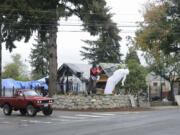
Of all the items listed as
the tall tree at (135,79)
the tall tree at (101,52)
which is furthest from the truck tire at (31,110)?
the tall tree at (101,52)

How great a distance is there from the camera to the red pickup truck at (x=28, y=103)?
70.4 feet

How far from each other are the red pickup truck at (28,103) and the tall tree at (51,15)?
24.6 feet

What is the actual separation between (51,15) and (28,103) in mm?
8968

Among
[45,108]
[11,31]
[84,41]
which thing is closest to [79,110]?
[45,108]

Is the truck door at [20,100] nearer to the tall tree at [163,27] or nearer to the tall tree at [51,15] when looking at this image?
the tall tree at [51,15]

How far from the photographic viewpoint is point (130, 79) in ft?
98.2

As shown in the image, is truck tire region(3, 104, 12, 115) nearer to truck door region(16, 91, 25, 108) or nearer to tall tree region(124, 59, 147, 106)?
truck door region(16, 91, 25, 108)

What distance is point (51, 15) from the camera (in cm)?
2756

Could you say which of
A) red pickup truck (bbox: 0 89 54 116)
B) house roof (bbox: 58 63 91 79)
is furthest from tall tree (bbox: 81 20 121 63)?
red pickup truck (bbox: 0 89 54 116)

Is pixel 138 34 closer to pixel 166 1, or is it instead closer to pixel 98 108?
A: pixel 166 1

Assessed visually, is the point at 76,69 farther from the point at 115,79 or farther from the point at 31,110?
the point at 31,110

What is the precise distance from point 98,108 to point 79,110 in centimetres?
156

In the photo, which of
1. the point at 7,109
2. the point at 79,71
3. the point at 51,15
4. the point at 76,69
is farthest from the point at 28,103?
the point at 76,69

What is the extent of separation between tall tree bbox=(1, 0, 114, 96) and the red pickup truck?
750cm
